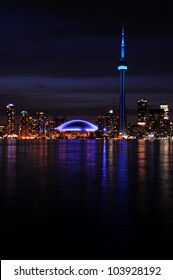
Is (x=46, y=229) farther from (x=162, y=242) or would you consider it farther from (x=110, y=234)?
(x=162, y=242)

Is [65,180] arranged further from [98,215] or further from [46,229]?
[46,229]

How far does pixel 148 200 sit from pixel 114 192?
3.33m

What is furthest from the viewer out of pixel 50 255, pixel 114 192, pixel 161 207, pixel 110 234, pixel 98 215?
pixel 114 192

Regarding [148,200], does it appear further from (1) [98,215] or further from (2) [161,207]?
(1) [98,215]

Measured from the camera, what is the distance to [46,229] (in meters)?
15.2

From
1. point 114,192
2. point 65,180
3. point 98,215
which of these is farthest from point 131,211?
point 65,180

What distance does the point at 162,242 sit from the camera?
44.0ft
